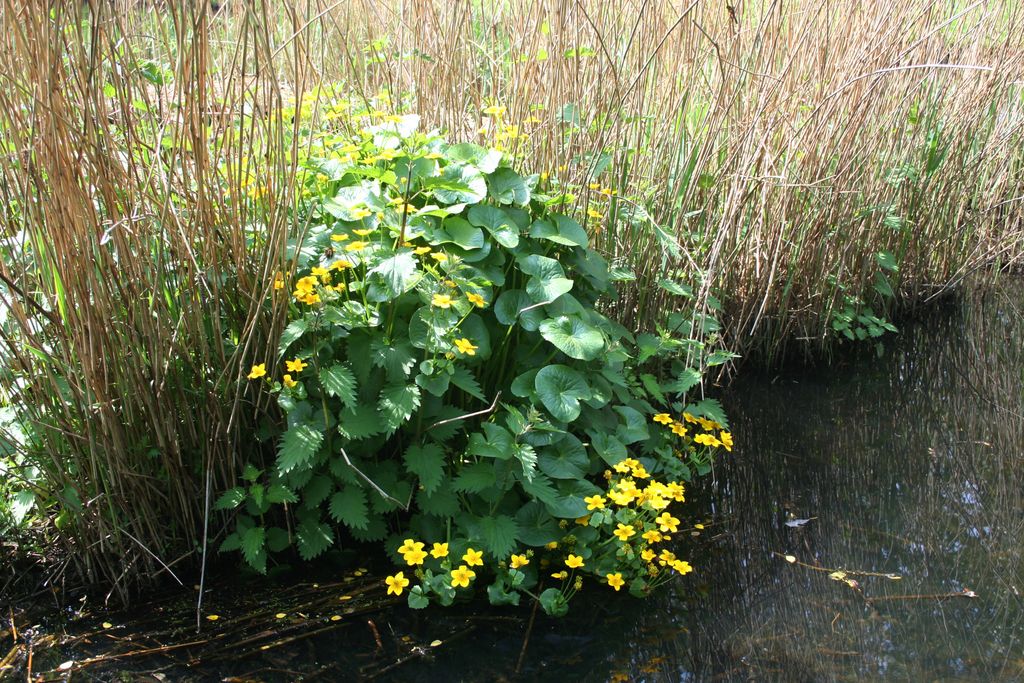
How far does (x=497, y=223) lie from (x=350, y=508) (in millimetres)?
686

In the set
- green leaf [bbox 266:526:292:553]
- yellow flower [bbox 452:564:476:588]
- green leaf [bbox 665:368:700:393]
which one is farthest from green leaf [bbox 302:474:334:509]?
green leaf [bbox 665:368:700:393]

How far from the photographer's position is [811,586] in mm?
1975

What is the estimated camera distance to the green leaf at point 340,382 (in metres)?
1.71

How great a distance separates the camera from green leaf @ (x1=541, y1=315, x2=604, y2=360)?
181 cm

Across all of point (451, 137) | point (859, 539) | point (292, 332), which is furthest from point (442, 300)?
point (859, 539)

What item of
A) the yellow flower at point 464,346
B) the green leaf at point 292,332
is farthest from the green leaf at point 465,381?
the green leaf at point 292,332

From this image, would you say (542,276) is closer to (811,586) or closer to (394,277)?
(394,277)

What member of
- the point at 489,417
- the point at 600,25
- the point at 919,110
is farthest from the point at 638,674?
the point at 919,110

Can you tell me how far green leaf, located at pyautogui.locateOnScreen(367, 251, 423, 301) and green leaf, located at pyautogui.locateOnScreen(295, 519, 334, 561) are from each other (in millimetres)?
529

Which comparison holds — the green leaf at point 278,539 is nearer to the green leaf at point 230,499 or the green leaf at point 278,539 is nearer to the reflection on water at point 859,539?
the green leaf at point 230,499

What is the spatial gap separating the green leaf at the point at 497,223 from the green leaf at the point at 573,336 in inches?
7.6

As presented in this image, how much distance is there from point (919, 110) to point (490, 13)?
5.44ft

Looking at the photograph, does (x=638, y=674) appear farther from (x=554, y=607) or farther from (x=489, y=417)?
(x=489, y=417)

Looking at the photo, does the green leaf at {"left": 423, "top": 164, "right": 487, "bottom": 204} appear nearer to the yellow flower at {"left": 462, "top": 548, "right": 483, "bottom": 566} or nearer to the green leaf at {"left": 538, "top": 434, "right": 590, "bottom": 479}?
the green leaf at {"left": 538, "top": 434, "right": 590, "bottom": 479}
